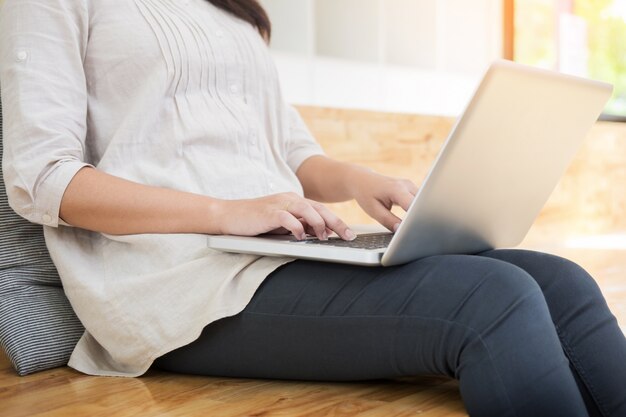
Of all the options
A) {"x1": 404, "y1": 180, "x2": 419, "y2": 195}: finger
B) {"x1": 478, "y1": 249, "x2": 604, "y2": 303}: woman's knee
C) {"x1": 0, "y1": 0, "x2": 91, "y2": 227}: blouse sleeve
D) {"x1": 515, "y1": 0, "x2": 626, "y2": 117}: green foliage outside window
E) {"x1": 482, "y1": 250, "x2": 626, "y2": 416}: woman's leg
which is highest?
{"x1": 0, "y1": 0, "x2": 91, "y2": 227}: blouse sleeve

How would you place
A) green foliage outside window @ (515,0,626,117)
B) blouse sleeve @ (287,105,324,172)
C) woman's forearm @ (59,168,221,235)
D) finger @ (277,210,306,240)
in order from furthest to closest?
green foliage outside window @ (515,0,626,117) < blouse sleeve @ (287,105,324,172) < woman's forearm @ (59,168,221,235) < finger @ (277,210,306,240)

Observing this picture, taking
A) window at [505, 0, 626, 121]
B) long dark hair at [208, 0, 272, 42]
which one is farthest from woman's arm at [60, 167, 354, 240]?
window at [505, 0, 626, 121]

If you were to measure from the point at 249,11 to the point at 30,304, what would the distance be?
0.59 m

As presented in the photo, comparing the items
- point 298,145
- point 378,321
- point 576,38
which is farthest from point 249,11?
point 576,38

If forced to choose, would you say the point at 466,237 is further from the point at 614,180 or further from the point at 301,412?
the point at 614,180

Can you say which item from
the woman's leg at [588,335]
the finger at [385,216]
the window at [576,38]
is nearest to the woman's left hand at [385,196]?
the finger at [385,216]

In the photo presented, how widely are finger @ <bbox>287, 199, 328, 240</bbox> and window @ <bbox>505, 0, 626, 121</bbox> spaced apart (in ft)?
11.9

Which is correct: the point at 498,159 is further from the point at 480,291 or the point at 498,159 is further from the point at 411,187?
the point at 411,187

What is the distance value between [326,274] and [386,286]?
8 cm

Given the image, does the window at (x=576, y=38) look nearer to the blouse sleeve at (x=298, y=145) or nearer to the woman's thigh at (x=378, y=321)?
the blouse sleeve at (x=298, y=145)

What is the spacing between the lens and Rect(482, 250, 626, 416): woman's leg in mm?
1052

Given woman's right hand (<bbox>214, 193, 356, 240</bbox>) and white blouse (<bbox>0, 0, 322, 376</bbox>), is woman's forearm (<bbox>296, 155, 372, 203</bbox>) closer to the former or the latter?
white blouse (<bbox>0, 0, 322, 376</bbox>)

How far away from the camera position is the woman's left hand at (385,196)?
127 cm

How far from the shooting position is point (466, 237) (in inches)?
44.7
